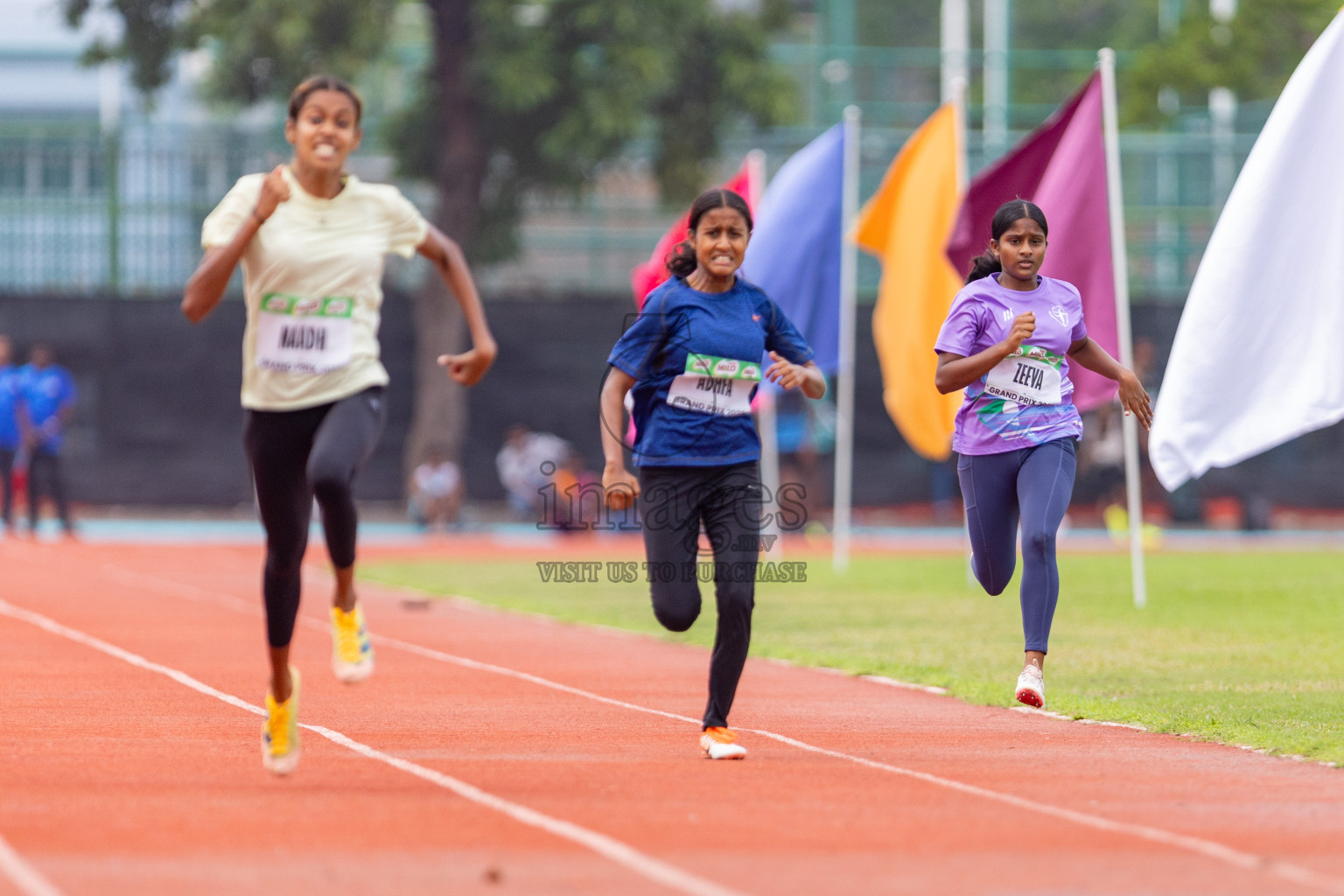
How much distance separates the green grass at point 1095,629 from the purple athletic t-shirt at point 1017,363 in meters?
1.36

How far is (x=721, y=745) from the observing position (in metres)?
7.33

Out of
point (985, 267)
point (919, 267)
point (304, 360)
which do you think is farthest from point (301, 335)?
point (919, 267)

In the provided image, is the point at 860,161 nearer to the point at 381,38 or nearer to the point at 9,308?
the point at 381,38

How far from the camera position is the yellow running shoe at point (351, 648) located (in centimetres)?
671

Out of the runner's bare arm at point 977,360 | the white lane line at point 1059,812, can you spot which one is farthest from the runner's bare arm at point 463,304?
the runner's bare arm at point 977,360

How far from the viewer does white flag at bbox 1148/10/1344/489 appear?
34.4 feet

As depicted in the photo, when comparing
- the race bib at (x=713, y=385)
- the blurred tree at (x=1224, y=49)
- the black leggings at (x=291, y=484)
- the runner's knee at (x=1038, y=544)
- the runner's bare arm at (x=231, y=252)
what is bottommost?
the runner's knee at (x=1038, y=544)

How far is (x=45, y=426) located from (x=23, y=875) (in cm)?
1961

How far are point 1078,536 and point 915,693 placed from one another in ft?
58.5

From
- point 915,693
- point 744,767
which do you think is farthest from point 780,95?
A: point 744,767

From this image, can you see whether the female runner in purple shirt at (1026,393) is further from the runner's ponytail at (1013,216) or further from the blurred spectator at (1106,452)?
the blurred spectator at (1106,452)

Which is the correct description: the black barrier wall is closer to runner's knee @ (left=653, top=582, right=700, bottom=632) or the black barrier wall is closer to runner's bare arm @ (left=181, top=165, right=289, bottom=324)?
runner's knee @ (left=653, top=582, right=700, bottom=632)

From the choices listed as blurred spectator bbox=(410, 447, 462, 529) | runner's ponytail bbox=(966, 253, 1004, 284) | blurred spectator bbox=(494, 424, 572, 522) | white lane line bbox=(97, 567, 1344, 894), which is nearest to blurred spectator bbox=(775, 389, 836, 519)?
blurred spectator bbox=(494, 424, 572, 522)

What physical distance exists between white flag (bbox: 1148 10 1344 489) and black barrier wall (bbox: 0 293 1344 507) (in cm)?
1789
